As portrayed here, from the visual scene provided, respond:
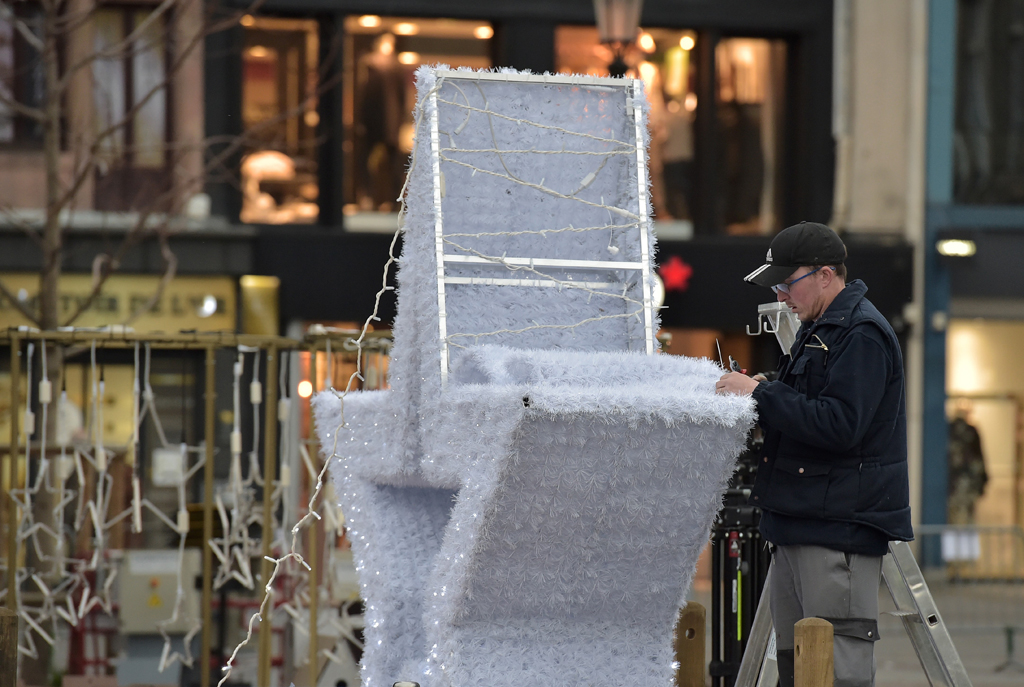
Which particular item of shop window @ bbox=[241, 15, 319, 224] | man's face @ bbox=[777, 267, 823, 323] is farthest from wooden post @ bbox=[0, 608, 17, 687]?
shop window @ bbox=[241, 15, 319, 224]

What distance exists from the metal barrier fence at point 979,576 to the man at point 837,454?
739 centimetres

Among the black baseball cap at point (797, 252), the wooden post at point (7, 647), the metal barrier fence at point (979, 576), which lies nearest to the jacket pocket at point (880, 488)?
the black baseball cap at point (797, 252)

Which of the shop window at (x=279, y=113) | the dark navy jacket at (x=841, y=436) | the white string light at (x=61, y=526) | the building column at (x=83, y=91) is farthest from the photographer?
the shop window at (x=279, y=113)

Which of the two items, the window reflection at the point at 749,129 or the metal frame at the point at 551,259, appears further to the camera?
the window reflection at the point at 749,129

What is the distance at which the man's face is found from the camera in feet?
11.9

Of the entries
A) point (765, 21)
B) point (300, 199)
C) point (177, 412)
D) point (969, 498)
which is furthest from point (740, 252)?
point (177, 412)

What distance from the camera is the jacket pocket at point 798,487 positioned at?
3.49 metres

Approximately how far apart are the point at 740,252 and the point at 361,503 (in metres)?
8.75

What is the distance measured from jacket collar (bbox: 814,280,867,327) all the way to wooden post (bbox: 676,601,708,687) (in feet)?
4.64

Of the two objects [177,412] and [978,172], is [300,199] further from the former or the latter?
[978,172]

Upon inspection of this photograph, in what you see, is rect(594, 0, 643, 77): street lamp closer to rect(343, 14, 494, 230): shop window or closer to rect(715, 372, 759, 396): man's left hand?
rect(343, 14, 494, 230): shop window

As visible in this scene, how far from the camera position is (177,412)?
10.9 metres

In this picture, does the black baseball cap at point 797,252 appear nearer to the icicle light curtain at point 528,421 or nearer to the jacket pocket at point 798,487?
the icicle light curtain at point 528,421

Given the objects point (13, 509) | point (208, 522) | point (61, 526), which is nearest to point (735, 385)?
point (208, 522)
